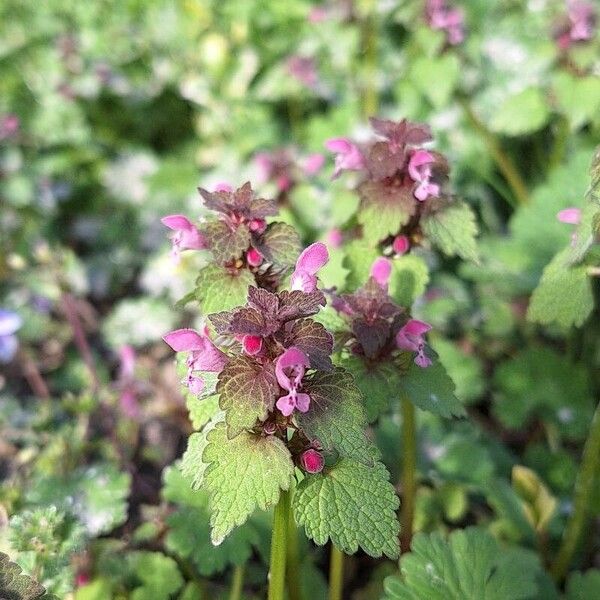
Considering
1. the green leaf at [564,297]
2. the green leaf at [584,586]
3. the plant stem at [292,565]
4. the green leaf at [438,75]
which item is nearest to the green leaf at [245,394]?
the plant stem at [292,565]

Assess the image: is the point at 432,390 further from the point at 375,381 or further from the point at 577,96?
the point at 577,96

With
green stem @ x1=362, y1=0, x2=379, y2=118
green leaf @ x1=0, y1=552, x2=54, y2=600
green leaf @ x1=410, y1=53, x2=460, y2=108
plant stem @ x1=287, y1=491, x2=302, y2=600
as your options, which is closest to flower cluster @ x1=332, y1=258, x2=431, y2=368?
plant stem @ x1=287, y1=491, x2=302, y2=600

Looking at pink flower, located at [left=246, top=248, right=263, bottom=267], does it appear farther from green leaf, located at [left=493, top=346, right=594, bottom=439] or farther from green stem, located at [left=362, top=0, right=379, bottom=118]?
green stem, located at [left=362, top=0, right=379, bottom=118]

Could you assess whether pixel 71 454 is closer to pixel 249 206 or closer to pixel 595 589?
pixel 249 206

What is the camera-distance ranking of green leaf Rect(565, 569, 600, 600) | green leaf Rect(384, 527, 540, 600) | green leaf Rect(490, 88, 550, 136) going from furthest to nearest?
1. green leaf Rect(490, 88, 550, 136)
2. green leaf Rect(565, 569, 600, 600)
3. green leaf Rect(384, 527, 540, 600)

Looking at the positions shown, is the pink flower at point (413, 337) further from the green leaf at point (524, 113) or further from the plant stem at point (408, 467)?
the green leaf at point (524, 113)

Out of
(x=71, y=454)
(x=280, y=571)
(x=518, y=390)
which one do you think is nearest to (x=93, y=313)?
(x=71, y=454)

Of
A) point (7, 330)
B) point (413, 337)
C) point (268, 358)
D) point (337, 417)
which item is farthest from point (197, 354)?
point (7, 330)
